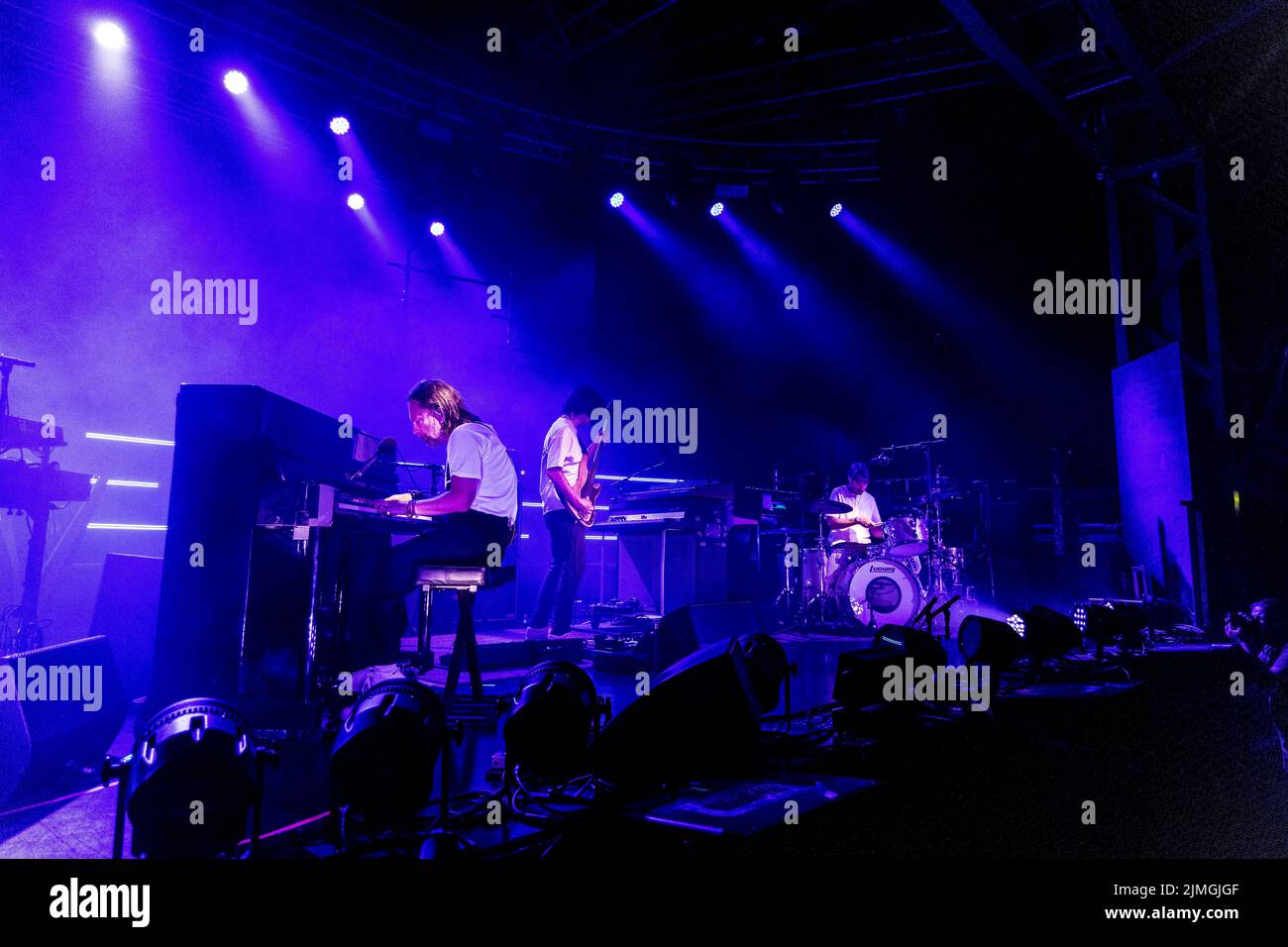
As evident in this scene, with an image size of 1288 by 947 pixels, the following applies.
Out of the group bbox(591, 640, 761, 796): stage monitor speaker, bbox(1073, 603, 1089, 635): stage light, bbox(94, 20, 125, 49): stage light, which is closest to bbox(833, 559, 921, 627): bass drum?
bbox(1073, 603, 1089, 635): stage light

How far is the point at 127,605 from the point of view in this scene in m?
4.00

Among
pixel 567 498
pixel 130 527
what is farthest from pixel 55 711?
pixel 130 527

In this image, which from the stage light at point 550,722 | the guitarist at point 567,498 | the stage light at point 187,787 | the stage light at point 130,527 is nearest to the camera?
the stage light at point 187,787

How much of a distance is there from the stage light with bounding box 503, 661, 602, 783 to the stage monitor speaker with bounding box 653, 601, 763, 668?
1553mm

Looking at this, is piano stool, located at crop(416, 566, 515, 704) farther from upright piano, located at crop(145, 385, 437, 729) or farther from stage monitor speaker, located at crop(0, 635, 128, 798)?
stage monitor speaker, located at crop(0, 635, 128, 798)

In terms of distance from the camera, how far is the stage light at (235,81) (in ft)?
20.6

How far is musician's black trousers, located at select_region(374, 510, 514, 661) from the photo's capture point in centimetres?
345

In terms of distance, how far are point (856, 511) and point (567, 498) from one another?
351 centimetres

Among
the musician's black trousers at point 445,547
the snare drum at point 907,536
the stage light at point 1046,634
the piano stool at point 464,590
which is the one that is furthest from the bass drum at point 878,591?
the musician's black trousers at point 445,547

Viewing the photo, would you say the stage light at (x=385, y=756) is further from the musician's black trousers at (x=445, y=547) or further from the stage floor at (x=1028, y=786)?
the musician's black trousers at (x=445, y=547)

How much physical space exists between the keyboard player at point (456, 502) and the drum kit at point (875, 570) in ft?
13.5

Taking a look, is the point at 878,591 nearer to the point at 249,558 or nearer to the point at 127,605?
the point at 249,558
